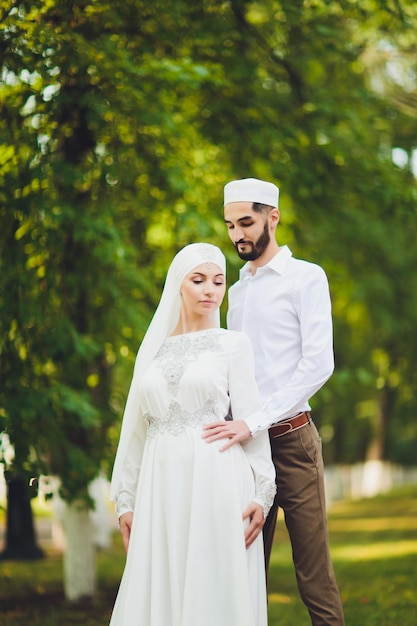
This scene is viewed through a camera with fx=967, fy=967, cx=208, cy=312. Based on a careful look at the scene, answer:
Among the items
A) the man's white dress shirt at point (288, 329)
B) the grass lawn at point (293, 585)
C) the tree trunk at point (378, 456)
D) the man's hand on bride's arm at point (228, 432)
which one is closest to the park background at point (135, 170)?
the grass lawn at point (293, 585)

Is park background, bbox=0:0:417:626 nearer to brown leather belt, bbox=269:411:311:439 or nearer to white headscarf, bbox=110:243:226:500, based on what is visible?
white headscarf, bbox=110:243:226:500

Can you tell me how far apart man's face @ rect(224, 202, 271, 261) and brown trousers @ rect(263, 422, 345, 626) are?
34.3 inches

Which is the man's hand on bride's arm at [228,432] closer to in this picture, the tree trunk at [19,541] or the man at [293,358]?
the man at [293,358]

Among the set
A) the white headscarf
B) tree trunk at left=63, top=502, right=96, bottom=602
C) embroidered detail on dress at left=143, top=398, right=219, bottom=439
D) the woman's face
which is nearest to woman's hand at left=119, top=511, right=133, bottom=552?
the white headscarf

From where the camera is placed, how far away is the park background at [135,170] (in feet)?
22.7

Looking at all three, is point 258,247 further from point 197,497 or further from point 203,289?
point 197,497

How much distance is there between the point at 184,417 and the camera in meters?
4.34

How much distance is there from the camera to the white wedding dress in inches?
163

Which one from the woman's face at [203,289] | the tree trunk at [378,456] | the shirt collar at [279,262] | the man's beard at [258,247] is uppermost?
the man's beard at [258,247]

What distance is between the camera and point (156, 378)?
14.4ft

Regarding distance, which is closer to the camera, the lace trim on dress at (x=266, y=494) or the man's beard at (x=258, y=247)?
the lace trim on dress at (x=266, y=494)

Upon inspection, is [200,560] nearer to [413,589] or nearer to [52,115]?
[52,115]

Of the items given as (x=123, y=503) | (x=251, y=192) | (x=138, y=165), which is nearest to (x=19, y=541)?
(x=138, y=165)

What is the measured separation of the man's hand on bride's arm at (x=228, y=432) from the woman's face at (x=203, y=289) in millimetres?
530
